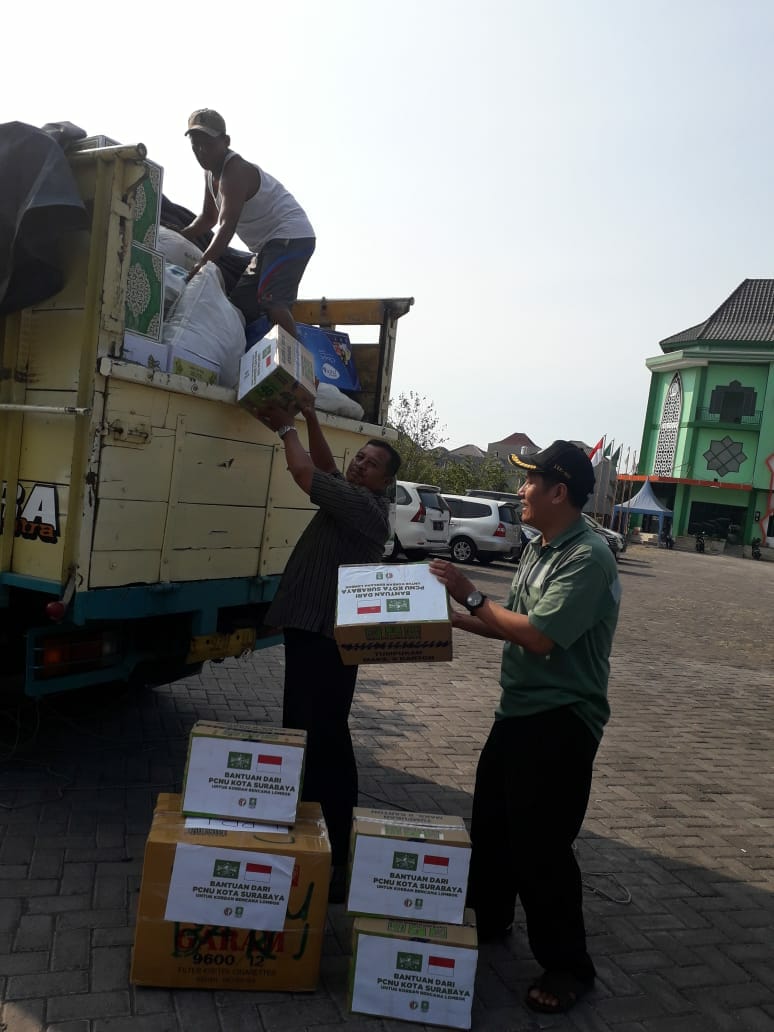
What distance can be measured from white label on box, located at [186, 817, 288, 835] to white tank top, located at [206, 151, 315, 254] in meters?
3.23

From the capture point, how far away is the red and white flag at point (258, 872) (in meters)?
2.82

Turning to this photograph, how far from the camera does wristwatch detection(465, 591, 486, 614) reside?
2936 millimetres

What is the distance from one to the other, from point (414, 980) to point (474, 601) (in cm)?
125

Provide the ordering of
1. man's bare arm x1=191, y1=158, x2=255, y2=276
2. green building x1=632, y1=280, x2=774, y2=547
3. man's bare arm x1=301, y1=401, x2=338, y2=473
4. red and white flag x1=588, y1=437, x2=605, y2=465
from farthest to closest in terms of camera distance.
→ green building x1=632, y1=280, x2=774, y2=547 → red and white flag x1=588, y1=437, x2=605, y2=465 → man's bare arm x1=191, y1=158, x2=255, y2=276 → man's bare arm x1=301, y1=401, x2=338, y2=473

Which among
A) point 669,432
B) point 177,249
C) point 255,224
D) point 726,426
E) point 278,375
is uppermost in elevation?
point 726,426

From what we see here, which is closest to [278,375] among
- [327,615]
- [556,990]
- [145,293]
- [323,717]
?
[145,293]

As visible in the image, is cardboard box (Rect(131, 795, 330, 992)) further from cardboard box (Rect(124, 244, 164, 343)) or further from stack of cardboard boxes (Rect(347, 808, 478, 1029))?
cardboard box (Rect(124, 244, 164, 343))

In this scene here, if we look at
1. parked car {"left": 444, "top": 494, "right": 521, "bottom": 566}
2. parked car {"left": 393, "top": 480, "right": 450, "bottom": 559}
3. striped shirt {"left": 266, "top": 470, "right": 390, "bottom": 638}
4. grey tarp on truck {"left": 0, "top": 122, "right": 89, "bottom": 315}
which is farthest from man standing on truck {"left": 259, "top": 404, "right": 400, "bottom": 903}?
parked car {"left": 444, "top": 494, "right": 521, "bottom": 566}

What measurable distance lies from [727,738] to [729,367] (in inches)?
1830

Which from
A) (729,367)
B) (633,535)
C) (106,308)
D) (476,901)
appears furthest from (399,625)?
(729,367)

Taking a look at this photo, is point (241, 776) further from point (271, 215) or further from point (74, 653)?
point (271, 215)

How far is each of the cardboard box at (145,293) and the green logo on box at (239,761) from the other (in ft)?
5.92

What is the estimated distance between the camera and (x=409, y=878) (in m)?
2.90

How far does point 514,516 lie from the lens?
68.6 feet
